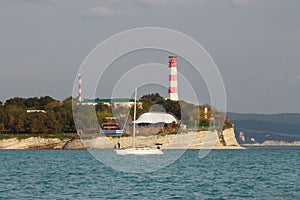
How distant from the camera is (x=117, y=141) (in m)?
147

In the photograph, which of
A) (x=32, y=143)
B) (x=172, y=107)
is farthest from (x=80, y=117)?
(x=172, y=107)

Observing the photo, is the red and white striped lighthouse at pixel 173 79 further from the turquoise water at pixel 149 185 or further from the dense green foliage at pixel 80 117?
the turquoise water at pixel 149 185

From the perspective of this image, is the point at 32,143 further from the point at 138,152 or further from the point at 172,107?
the point at 138,152

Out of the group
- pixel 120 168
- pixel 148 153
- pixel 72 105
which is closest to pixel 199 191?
pixel 120 168

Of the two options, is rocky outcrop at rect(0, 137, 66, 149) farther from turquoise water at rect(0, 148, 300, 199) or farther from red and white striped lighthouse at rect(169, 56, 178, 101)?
turquoise water at rect(0, 148, 300, 199)

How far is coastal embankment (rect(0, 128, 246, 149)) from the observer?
14800cm

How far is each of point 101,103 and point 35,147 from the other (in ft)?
71.3

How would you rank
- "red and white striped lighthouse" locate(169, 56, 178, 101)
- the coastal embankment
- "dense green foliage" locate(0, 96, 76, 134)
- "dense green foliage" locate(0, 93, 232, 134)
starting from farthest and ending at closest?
1. "dense green foliage" locate(0, 96, 76, 134)
2. "dense green foliage" locate(0, 93, 232, 134)
3. "red and white striped lighthouse" locate(169, 56, 178, 101)
4. the coastal embankment

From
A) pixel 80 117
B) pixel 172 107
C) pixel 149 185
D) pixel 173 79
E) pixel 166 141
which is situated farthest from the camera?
pixel 80 117

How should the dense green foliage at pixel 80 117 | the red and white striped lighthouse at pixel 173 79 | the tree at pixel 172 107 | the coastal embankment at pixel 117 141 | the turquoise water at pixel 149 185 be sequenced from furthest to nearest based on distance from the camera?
the dense green foliage at pixel 80 117 → the tree at pixel 172 107 → the red and white striped lighthouse at pixel 173 79 → the coastal embankment at pixel 117 141 → the turquoise water at pixel 149 185

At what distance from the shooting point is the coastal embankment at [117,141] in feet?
486

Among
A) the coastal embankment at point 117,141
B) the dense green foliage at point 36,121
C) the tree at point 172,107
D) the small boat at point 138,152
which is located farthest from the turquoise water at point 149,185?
the dense green foliage at point 36,121

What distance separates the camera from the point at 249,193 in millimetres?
45969

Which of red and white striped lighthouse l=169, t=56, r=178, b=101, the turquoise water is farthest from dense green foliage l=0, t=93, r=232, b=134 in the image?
the turquoise water
